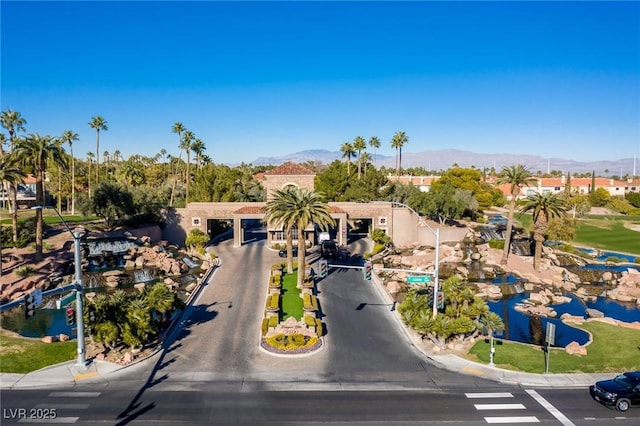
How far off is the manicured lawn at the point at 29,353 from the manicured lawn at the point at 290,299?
14.8 meters

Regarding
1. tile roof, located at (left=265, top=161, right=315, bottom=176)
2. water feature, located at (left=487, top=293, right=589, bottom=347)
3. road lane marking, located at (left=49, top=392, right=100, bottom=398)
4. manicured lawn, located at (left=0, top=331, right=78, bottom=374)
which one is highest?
tile roof, located at (left=265, top=161, right=315, bottom=176)

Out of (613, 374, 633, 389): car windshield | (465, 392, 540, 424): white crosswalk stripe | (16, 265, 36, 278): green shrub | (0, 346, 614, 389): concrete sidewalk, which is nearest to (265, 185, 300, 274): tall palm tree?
(0, 346, 614, 389): concrete sidewalk

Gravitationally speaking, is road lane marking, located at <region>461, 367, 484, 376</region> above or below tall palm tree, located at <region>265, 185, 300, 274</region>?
below

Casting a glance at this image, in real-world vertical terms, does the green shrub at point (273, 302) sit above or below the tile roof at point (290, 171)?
below

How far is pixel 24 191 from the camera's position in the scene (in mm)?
91438

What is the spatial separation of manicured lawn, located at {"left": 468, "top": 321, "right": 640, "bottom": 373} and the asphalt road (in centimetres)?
303

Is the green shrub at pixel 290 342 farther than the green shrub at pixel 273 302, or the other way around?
the green shrub at pixel 273 302

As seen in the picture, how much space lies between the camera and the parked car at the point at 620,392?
67.7 ft

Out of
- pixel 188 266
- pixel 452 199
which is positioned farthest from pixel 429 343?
pixel 452 199

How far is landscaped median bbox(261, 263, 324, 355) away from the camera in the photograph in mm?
28203

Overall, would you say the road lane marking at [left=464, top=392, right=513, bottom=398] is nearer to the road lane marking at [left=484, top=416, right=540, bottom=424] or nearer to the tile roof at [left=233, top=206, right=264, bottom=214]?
the road lane marking at [left=484, top=416, right=540, bottom=424]

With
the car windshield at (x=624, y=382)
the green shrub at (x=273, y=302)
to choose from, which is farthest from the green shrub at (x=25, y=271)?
the car windshield at (x=624, y=382)

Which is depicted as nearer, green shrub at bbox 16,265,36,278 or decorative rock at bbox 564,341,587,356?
decorative rock at bbox 564,341,587,356

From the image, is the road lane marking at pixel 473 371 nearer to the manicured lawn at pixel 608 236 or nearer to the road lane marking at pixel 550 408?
the road lane marking at pixel 550 408
